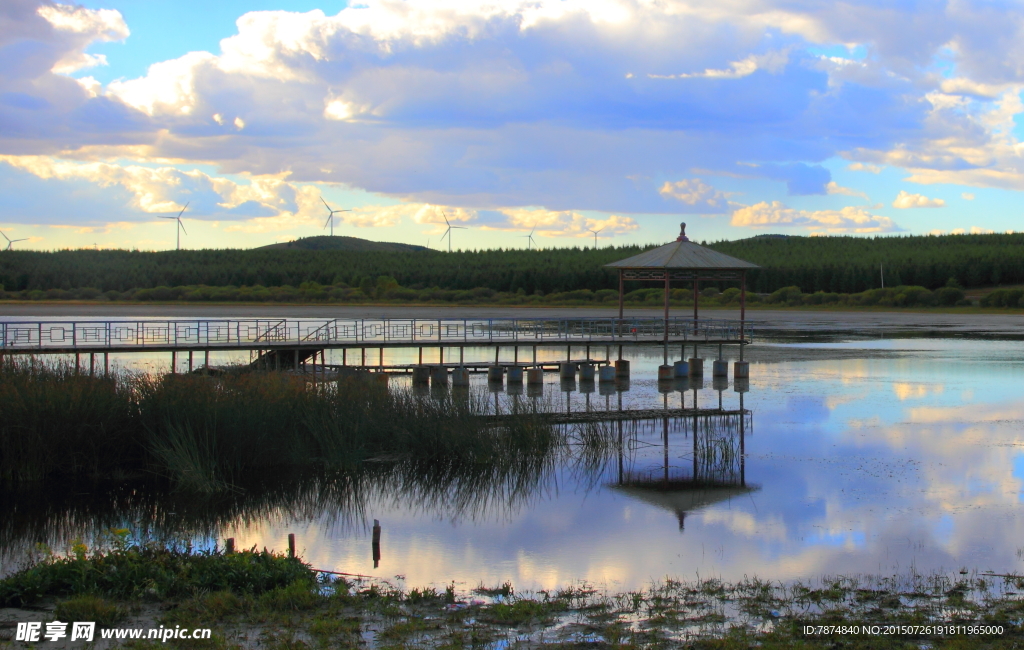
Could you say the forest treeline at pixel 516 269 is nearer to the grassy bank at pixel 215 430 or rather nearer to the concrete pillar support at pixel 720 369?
Result: the concrete pillar support at pixel 720 369

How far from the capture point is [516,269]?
5625 inches

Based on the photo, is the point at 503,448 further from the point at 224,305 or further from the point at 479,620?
the point at 224,305


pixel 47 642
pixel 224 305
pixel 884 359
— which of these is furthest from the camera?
pixel 224 305

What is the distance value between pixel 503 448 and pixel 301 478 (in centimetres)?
396

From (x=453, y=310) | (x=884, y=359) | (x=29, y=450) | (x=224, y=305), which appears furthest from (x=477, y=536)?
(x=224, y=305)

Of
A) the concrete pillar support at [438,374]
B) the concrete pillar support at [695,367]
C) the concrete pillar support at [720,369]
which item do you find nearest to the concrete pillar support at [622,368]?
the concrete pillar support at [695,367]

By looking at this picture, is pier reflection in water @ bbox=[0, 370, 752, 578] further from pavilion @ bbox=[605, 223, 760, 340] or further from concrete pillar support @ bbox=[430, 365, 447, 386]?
pavilion @ bbox=[605, 223, 760, 340]

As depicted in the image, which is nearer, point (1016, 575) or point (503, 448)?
point (1016, 575)

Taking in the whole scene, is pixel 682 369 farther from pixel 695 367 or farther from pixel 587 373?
pixel 587 373

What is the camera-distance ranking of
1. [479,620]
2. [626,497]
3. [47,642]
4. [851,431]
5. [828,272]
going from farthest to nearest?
[828,272]
[851,431]
[626,497]
[479,620]
[47,642]

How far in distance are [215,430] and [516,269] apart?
125m

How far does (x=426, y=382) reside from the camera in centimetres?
3416

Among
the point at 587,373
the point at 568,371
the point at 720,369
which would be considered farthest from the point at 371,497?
the point at 720,369

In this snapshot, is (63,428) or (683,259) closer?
(63,428)
